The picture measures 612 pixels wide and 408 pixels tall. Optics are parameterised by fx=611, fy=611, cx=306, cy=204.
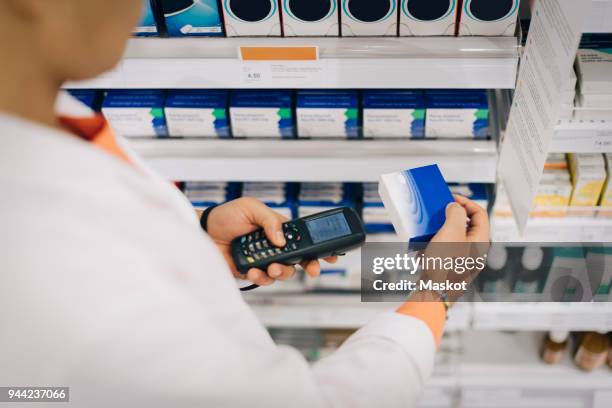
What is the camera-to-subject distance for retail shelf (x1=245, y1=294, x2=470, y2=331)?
6.25 ft

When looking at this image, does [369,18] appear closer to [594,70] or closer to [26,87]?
[594,70]

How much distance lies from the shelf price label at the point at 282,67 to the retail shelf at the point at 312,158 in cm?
24

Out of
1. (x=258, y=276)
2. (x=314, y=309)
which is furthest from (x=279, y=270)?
(x=314, y=309)

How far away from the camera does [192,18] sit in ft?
4.12

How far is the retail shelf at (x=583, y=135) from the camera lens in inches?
49.6

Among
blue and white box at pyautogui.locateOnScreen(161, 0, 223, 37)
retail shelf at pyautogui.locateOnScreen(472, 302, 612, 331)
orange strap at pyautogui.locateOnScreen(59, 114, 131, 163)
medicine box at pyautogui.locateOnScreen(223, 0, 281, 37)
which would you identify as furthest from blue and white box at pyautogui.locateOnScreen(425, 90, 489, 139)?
orange strap at pyautogui.locateOnScreen(59, 114, 131, 163)

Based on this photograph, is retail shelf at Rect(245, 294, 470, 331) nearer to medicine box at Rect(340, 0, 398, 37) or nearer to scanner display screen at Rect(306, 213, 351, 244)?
scanner display screen at Rect(306, 213, 351, 244)

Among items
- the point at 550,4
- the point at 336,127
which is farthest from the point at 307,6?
the point at 550,4

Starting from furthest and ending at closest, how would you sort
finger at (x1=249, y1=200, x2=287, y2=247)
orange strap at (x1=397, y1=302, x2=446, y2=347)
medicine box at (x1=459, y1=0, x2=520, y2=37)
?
finger at (x1=249, y1=200, x2=287, y2=247) → medicine box at (x1=459, y1=0, x2=520, y2=37) → orange strap at (x1=397, y1=302, x2=446, y2=347)

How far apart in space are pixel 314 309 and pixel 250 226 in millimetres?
657

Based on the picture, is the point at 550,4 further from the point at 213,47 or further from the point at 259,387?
the point at 259,387

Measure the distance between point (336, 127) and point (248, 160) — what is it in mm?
227

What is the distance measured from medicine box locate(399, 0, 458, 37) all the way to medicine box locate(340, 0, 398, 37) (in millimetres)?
21

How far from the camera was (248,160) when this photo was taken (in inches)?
58.3
